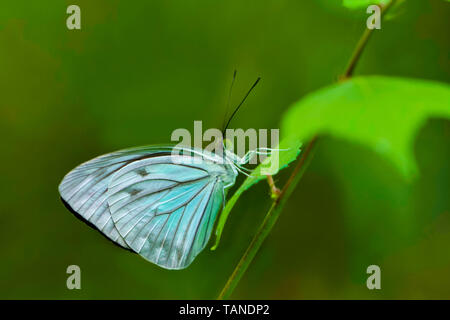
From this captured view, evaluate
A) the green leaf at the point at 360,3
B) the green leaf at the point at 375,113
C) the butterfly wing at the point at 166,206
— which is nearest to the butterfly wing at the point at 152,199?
the butterfly wing at the point at 166,206

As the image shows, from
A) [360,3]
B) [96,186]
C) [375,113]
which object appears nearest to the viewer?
[375,113]

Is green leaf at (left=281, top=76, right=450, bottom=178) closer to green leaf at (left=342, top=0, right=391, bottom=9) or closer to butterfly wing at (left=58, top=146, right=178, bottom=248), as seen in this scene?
green leaf at (left=342, top=0, right=391, bottom=9)

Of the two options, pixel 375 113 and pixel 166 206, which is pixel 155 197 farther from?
pixel 375 113

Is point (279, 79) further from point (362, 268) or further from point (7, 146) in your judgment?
point (7, 146)

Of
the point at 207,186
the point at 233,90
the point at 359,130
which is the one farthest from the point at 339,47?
the point at 359,130

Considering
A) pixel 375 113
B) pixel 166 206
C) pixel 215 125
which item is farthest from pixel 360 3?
pixel 215 125

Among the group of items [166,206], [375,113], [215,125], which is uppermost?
[215,125]

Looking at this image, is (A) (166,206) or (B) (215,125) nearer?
(A) (166,206)

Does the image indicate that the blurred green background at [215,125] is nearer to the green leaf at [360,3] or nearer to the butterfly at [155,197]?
the butterfly at [155,197]
